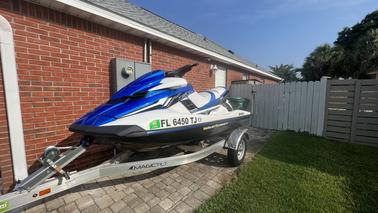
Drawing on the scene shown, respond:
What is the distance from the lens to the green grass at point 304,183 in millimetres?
2133

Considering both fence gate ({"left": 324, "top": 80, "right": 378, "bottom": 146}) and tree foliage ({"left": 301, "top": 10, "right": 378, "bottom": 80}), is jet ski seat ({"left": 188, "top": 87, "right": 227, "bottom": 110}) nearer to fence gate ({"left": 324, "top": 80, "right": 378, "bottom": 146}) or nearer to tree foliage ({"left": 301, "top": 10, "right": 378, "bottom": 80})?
fence gate ({"left": 324, "top": 80, "right": 378, "bottom": 146})

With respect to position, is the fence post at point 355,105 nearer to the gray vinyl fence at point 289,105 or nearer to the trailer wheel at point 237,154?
the gray vinyl fence at point 289,105

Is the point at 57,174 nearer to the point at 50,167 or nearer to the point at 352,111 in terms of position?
the point at 50,167

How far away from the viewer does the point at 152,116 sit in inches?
77.7

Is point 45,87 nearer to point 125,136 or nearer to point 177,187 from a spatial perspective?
point 125,136

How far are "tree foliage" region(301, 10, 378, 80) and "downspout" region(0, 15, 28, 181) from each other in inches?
804

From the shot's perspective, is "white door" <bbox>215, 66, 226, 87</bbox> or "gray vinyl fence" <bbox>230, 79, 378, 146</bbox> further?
"white door" <bbox>215, 66, 226, 87</bbox>

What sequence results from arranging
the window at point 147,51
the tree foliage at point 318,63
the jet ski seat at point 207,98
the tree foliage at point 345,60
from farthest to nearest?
the tree foliage at point 318,63 → the tree foliage at point 345,60 → the window at point 147,51 → the jet ski seat at point 207,98

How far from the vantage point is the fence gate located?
Result: 14.5 feet

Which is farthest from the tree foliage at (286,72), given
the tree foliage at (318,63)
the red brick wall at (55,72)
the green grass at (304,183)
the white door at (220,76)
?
the red brick wall at (55,72)

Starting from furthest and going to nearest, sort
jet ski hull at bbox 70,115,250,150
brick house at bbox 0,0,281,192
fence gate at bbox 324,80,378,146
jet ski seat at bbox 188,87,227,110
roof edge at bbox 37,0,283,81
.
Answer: fence gate at bbox 324,80,378,146 < jet ski seat at bbox 188,87,227,110 < roof edge at bbox 37,0,283,81 < brick house at bbox 0,0,281,192 < jet ski hull at bbox 70,115,250,150

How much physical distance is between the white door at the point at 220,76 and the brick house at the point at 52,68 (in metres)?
3.87

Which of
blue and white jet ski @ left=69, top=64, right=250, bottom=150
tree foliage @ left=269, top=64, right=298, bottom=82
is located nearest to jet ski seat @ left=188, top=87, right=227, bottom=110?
blue and white jet ski @ left=69, top=64, right=250, bottom=150

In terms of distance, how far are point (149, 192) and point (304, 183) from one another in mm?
2252
